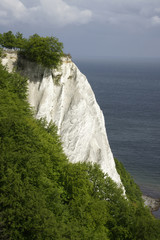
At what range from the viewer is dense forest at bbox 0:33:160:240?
18.7m

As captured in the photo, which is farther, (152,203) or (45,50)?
(152,203)

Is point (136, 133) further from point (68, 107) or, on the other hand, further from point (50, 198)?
point (50, 198)

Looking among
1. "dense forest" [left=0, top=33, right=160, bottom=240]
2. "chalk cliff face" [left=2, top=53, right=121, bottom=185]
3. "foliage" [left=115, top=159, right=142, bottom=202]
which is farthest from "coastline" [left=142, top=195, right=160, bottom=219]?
"dense forest" [left=0, top=33, right=160, bottom=240]

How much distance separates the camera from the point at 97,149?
4106 cm

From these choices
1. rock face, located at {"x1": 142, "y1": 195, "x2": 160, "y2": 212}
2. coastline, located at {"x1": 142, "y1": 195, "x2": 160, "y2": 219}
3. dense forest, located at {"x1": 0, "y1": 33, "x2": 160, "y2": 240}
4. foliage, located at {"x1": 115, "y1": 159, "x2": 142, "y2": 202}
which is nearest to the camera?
dense forest, located at {"x1": 0, "y1": 33, "x2": 160, "y2": 240}

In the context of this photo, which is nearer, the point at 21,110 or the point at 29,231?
the point at 29,231

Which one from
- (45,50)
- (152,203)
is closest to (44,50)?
(45,50)

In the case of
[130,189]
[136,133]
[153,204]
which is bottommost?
[153,204]

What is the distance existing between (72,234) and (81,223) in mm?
2271

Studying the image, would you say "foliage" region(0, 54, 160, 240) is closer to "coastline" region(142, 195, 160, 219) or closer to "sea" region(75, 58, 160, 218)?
"coastline" region(142, 195, 160, 219)

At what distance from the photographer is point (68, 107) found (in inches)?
1612

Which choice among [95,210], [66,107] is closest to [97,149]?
[66,107]

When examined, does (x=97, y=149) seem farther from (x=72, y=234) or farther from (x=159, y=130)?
(x=159, y=130)

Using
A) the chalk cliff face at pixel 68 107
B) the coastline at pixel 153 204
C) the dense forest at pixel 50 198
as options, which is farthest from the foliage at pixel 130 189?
the dense forest at pixel 50 198
